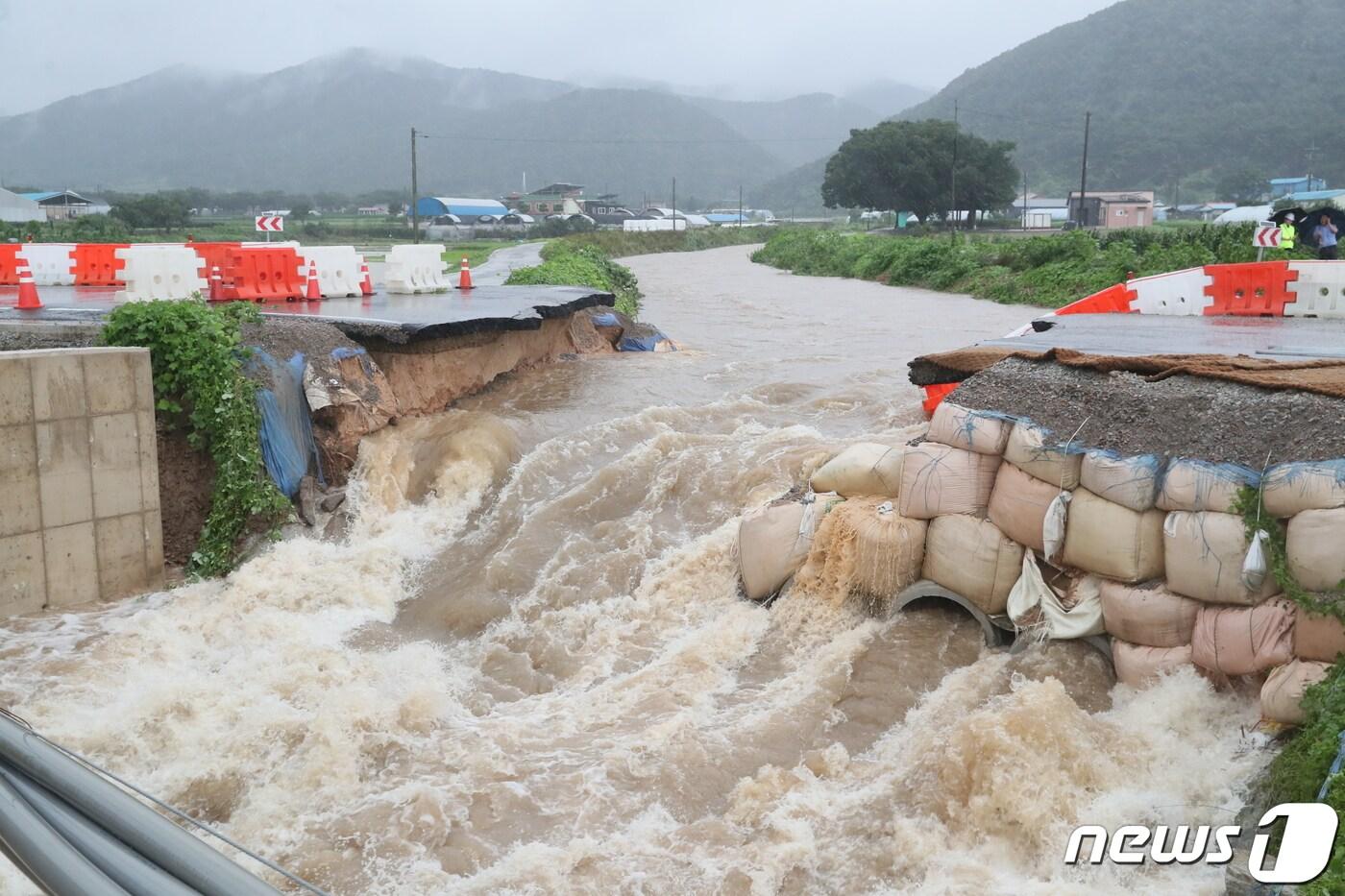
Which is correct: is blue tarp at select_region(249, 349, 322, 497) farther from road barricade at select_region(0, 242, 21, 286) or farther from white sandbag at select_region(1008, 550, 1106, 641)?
road barricade at select_region(0, 242, 21, 286)

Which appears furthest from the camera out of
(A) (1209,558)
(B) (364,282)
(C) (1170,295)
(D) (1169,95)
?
(D) (1169,95)

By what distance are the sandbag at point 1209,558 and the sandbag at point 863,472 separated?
2.31 metres

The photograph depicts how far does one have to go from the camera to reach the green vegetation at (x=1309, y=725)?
5.11 meters

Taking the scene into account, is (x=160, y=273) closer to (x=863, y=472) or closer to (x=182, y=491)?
(x=182, y=491)

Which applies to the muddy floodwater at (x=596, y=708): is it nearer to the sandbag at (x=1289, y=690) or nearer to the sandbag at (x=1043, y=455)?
the sandbag at (x=1289, y=690)

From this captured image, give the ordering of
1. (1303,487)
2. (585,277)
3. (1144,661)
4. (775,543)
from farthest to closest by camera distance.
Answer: (585,277) → (775,543) → (1144,661) → (1303,487)

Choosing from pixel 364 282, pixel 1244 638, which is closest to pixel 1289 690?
pixel 1244 638

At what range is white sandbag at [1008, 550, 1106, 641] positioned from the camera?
7.38m

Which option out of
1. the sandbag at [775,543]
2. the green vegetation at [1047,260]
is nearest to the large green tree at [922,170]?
the green vegetation at [1047,260]

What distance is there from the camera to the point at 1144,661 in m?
6.98

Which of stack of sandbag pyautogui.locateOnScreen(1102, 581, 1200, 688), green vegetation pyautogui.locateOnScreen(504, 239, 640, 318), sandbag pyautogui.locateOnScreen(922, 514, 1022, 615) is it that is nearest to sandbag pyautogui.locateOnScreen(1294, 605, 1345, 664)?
stack of sandbag pyautogui.locateOnScreen(1102, 581, 1200, 688)

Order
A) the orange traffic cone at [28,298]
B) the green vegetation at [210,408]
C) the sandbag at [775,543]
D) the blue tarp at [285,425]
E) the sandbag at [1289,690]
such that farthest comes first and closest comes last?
the orange traffic cone at [28,298], the blue tarp at [285,425], the green vegetation at [210,408], the sandbag at [775,543], the sandbag at [1289,690]

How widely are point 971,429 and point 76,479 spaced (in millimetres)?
7613

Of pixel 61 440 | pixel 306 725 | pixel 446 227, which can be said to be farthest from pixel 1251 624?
pixel 446 227
